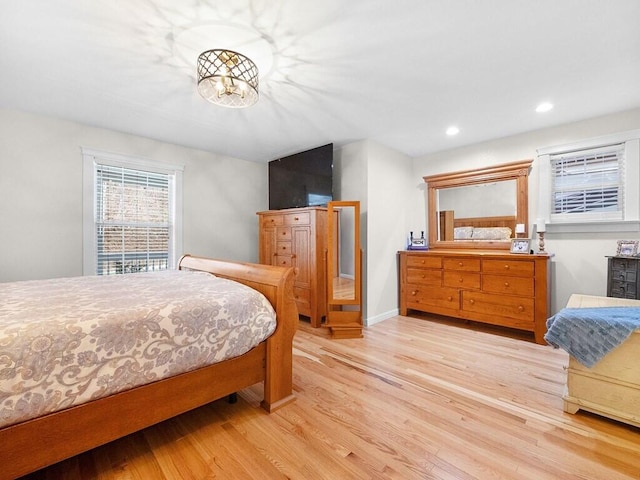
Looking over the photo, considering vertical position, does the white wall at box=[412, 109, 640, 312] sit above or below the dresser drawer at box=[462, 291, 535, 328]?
above

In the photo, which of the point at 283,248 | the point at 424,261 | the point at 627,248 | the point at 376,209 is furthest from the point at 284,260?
the point at 627,248

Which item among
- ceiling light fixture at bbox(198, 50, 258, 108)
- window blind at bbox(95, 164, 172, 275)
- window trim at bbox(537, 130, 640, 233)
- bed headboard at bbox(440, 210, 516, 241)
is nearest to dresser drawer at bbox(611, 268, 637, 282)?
window trim at bbox(537, 130, 640, 233)

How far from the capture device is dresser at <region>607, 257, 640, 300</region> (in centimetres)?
Result: 241

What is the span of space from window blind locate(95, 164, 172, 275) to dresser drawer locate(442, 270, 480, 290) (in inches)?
142

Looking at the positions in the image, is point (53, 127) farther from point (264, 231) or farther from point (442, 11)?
point (442, 11)

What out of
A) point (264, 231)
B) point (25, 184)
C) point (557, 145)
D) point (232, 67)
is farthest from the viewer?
point (264, 231)

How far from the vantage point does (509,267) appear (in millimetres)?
3078

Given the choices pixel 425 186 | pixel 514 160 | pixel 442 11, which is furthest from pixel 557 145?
pixel 442 11

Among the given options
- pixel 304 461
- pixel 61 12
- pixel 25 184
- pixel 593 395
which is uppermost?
pixel 61 12

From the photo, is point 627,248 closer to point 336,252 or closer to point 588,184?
point 588,184

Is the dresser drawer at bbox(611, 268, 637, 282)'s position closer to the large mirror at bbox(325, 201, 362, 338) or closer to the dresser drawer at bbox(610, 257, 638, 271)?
A: the dresser drawer at bbox(610, 257, 638, 271)

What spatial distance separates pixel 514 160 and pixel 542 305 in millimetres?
1721

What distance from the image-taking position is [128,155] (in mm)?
3361

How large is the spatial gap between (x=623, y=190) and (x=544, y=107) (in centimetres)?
118
